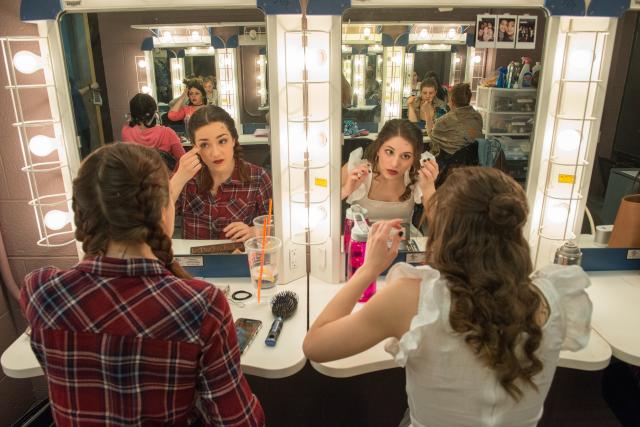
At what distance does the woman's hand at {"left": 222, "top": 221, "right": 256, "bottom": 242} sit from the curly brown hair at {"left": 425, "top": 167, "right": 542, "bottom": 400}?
39.4 inches

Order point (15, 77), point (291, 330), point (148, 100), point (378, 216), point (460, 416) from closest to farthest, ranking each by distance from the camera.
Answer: point (460, 416) → point (291, 330) → point (15, 77) → point (148, 100) → point (378, 216)

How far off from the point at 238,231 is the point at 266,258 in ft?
0.72

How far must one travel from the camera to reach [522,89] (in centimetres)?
175

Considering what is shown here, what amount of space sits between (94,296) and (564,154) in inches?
63.7

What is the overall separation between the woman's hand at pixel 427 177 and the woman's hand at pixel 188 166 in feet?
2.76

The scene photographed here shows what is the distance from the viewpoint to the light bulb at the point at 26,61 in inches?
60.7

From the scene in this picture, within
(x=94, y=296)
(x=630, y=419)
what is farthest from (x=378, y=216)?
(x=94, y=296)

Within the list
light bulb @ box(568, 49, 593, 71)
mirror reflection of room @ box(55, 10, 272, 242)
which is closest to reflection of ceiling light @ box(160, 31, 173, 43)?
mirror reflection of room @ box(55, 10, 272, 242)

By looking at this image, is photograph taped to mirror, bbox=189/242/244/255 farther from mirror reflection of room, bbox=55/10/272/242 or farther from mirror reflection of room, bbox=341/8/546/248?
mirror reflection of room, bbox=341/8/546/248

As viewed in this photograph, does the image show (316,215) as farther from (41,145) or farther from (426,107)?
(41,145)

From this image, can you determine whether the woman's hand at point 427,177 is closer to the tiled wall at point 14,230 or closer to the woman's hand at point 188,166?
the woman's hand at point 188,166

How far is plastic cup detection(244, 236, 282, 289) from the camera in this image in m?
1.68

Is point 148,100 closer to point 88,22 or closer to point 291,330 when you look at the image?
point 88,22

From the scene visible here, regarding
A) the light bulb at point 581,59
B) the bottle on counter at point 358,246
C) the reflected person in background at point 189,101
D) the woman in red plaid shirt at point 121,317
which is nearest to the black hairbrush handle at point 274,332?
the bottle on counter at point 358,246
